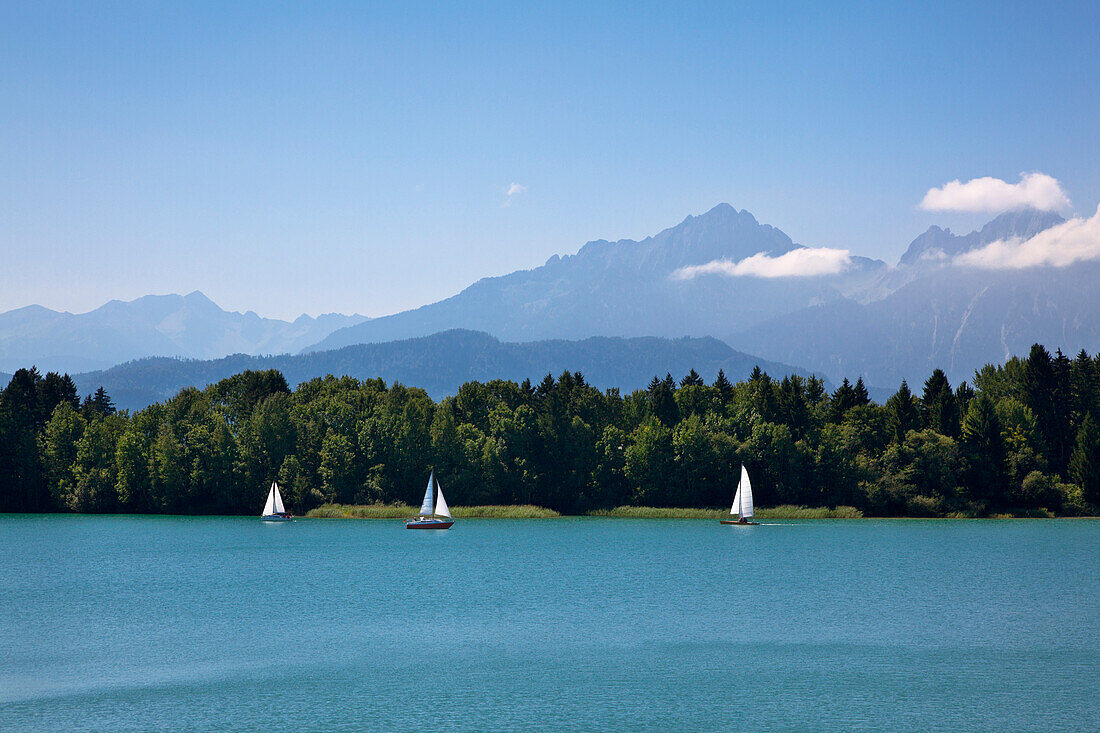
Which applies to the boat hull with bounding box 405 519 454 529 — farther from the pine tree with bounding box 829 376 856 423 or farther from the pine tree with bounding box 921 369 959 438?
the pine tree with bounding box 921 369 959 438

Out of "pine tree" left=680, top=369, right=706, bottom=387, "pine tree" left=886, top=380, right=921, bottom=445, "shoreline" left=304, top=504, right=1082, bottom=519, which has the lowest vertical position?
"shoreline" left=304, top=504, right=1082, bottom=519

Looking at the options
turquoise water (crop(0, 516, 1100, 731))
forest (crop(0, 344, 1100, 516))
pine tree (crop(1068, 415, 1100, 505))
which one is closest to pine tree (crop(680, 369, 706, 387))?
forest (crop(0, 344, 1100, 516))

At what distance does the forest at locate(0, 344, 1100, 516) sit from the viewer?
11994 cm

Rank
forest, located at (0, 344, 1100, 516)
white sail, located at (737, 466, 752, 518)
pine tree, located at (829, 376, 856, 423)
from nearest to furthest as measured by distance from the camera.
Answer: white sail, located at (737, 466, 752, 518) < forest, located at (0, 344, 1100, 516) < pine tree, located at (829, 376, 856, 423)

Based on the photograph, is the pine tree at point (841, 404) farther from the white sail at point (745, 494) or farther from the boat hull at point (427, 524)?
the boat hull at point (427, 524)

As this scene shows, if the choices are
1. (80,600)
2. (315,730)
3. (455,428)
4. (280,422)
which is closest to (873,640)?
(315,730)

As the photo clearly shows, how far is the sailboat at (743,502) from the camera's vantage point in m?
115

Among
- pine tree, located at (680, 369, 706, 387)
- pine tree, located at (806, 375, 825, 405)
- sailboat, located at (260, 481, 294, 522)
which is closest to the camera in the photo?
sailboat, located at (260, 481, 294, 522)

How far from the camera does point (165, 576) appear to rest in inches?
2756

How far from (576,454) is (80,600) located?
7952 centimetres

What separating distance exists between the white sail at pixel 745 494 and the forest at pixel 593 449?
8.49 meters

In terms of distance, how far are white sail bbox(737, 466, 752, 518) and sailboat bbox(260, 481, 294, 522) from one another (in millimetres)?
55240

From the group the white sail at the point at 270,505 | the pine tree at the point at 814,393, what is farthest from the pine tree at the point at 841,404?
the white sail at the point at 270,505

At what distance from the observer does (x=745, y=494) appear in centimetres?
11575
